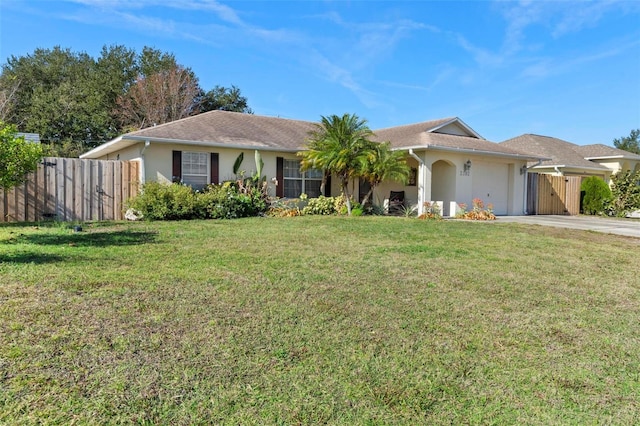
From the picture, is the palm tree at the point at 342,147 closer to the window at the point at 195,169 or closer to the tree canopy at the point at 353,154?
the tree canopy at the point at 353,154

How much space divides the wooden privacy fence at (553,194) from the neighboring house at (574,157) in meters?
2.09

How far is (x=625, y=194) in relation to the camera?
1958 centimetres

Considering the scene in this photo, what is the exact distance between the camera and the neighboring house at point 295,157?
14.0 m

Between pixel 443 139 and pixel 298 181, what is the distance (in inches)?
255

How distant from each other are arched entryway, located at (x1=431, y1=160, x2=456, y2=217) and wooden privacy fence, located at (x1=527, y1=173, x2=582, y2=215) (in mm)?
5393

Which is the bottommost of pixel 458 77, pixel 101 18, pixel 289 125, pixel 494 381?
pixel 494 381

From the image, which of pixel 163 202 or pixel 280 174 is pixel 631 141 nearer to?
pixel 280 174

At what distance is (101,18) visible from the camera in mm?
17859

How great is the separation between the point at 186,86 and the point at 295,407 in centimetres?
3414

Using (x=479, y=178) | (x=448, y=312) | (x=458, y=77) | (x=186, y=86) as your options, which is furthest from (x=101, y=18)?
(x=448, y=312)

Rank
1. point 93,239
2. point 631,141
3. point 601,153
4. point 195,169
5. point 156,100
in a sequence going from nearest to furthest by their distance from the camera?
point 93,239 → point 195,169 → point 601,153 → point 156,100 → point 631,141

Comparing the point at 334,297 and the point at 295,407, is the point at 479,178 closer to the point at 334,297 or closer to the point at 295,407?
the point at 334,297

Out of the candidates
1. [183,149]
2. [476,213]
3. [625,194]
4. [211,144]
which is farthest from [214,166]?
[625,194]

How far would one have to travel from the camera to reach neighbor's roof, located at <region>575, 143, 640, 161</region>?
2503cm
